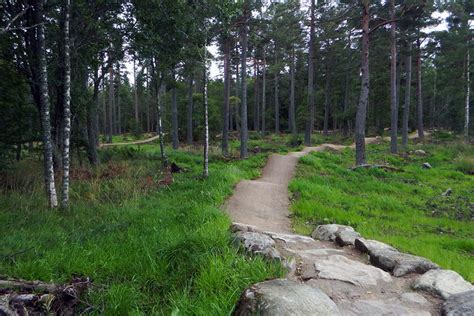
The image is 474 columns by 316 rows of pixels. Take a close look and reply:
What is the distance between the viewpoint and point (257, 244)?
13.7 ft

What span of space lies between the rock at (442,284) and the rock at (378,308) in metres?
0.41

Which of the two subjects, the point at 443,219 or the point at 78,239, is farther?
the point at 443,219

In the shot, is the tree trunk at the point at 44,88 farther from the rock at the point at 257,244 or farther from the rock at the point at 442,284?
the rock at the point at 442,284

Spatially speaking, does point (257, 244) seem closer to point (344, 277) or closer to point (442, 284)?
point (344, 277)

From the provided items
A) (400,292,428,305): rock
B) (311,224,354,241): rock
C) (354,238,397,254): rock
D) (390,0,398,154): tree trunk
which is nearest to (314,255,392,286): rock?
(400,292,428,305): rock

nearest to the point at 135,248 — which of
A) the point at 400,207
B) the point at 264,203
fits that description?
the point at 264,203

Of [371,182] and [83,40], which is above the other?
[83,40]

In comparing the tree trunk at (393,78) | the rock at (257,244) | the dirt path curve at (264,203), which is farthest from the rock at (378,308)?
the tree trunk at (393,78)

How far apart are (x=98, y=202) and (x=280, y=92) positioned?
40.1 meters

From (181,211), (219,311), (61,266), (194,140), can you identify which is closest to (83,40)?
(181,211)

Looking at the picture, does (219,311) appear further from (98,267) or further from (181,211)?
(181,211)

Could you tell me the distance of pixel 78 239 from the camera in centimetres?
545

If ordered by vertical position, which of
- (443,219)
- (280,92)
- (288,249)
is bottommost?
(443,219)

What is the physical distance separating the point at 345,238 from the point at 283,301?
272 cm
